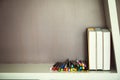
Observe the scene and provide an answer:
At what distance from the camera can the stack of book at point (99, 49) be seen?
53.8 inches

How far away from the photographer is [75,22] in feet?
5.16

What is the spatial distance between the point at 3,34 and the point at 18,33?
0.14 m

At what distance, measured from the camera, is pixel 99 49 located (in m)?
1.38

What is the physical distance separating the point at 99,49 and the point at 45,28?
1.66 ft

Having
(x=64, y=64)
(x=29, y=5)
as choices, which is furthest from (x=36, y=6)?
(x=64, y=64)

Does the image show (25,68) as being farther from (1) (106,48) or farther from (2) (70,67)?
(1) (106,48)

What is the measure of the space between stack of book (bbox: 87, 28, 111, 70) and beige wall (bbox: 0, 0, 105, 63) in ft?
0.67

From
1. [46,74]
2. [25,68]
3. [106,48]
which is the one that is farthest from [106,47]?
[25,68]

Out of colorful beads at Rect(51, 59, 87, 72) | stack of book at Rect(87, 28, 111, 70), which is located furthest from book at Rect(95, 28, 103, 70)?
colorful beads at Rect(51, 59, 87, 72)

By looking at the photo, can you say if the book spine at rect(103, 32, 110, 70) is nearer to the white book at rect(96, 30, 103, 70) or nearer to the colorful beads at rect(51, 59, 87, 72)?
the white book at rect(96, 30, 103, 70)

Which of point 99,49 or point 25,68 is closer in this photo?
point 99,49

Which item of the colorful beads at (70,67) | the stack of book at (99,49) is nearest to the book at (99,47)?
the stack of book at (99,49)

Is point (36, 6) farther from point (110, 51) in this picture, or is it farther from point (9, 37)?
point (110, 51)

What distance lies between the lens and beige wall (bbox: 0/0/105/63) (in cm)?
156
